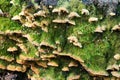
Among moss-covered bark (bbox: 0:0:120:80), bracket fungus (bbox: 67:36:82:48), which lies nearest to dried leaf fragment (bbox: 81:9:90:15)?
moss-covered bark (bbox: 0:0:120:80)

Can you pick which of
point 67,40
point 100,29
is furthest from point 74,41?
point 100,29

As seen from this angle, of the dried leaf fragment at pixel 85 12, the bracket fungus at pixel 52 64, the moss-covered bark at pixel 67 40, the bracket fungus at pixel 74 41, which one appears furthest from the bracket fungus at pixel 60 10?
the bracket fungus at pixel 52 64

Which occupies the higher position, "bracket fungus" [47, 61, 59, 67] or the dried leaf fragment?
the dried leaf fragment

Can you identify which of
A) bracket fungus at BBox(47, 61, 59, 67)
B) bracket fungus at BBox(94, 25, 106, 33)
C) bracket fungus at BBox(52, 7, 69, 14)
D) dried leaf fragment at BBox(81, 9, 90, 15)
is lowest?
bracket fungus at BBox(47, 61, 59, 67)

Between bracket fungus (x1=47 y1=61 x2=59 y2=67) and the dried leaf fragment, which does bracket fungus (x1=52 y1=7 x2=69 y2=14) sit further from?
bracket fungus (x1=47 y1=61 x2=59 y2=67)

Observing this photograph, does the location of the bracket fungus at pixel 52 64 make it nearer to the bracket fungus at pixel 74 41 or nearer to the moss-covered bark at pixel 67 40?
the moss-covered bark at pixel 67 40

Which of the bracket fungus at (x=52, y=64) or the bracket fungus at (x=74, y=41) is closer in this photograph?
the bracket fungus at (x=74, y=41)

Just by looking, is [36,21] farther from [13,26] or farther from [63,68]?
[63,68]

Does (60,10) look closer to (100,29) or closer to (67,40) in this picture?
(67,40)
